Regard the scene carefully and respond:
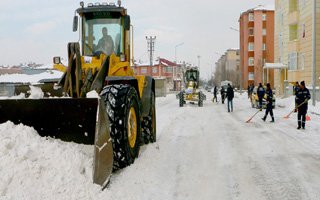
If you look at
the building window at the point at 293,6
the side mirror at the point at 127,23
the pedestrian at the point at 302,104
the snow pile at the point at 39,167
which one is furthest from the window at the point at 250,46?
the snow pile at the point at 39,167

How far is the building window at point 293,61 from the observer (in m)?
34.2

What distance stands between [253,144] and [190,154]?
2334 millimetres

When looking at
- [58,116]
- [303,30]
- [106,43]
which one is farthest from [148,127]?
[303,30]

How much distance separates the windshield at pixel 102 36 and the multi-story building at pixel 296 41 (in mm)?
24309

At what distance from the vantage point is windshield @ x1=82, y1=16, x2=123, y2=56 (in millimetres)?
8875

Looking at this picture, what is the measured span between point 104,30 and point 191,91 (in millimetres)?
21636

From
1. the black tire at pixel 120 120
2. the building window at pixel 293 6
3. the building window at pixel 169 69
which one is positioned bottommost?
the black tire at pixel 120 120

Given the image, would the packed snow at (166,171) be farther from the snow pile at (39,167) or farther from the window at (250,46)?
the window at (250,46)

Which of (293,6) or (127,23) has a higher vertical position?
(293,6)

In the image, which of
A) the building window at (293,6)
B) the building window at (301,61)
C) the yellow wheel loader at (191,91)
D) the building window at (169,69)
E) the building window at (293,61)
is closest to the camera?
the yellow wheel loader at (191,91)

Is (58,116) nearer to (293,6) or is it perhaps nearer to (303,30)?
(303,30)

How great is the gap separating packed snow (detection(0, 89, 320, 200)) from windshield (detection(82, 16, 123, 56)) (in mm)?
2366

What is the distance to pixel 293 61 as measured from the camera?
34.7 meters

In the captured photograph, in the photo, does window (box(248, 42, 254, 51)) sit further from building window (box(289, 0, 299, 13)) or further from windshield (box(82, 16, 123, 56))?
windshield (box(82, 16, 123, 56))
